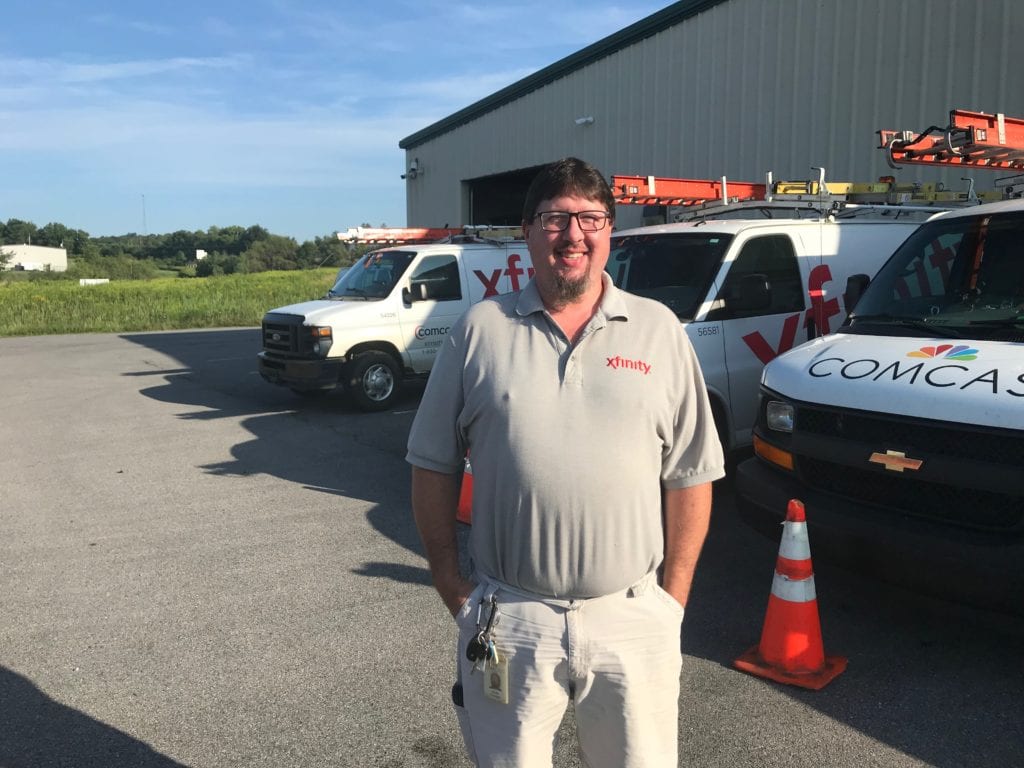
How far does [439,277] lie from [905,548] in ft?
26.7

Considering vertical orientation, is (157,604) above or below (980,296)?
below

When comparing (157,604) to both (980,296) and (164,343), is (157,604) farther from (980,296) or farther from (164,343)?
(164,343)

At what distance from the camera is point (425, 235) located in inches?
546

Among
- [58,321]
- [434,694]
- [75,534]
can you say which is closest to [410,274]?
[75,534]

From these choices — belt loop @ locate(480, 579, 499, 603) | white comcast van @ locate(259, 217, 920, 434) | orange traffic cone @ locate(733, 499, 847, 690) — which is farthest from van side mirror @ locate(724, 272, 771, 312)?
belt loop @ locate(480, 579, 499, 603)

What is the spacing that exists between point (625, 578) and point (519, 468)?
368mm

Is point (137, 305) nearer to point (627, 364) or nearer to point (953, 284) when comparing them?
point (953, 284)

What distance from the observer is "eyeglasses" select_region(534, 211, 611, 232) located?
206 centimetres

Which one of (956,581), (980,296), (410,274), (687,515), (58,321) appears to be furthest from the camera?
(58,321)

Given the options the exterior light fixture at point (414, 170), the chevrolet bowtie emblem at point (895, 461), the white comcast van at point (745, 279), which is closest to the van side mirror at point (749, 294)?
the white comcast van at point (745, 279)

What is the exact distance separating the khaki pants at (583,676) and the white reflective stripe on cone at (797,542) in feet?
5.92

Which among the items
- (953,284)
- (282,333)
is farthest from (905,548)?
(282,333)

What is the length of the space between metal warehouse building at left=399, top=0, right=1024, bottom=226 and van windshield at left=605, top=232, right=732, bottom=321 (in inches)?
226

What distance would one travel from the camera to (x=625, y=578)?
6.70 feet
